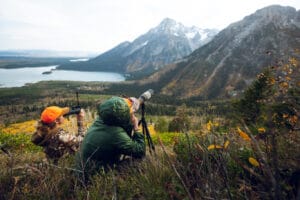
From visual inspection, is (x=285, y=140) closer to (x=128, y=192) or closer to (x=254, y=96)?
(x=128, y=192)

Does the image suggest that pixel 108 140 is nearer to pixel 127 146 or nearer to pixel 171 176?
pixel 127 146

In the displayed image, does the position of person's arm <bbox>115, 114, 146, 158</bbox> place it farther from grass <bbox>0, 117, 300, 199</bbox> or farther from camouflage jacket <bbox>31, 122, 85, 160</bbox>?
camouflage jacket <bbox>31, 122, 85, 160</bbox>

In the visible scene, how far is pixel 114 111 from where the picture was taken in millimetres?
3686

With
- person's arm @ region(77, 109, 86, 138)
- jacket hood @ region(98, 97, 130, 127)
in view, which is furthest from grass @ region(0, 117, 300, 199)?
person's arm @ region(77, 109, 86, 138)

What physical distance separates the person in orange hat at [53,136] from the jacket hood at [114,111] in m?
1.47

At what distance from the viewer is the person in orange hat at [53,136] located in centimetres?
480

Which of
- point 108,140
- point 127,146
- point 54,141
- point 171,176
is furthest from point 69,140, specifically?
point 171,176

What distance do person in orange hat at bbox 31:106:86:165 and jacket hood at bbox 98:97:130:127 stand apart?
1.47m

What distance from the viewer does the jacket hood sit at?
3.70 meters

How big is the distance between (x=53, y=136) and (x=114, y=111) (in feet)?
6.15

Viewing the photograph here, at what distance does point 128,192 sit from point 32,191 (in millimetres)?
1128

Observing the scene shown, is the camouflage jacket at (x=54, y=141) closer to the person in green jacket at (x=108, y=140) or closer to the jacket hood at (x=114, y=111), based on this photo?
the person in green jacket at (x=108, y=140)

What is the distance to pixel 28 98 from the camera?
551 feet

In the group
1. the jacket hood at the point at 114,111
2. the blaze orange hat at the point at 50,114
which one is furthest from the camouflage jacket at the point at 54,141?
the jacket hood at the point at 114,111
